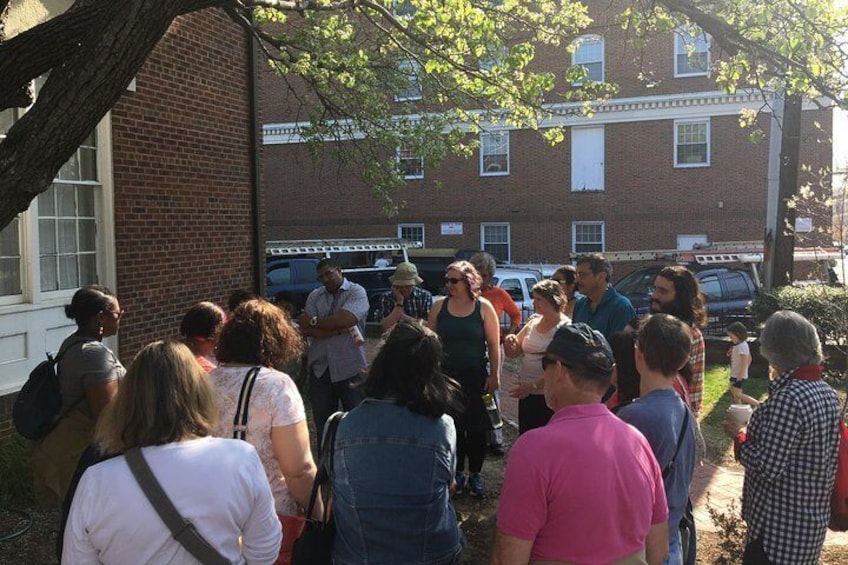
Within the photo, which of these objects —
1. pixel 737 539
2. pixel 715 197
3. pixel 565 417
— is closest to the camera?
pixel 565 417

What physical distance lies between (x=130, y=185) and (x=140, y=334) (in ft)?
5.46

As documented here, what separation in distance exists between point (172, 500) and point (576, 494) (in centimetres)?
122

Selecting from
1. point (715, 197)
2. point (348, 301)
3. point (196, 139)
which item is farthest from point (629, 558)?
point (715, 197)

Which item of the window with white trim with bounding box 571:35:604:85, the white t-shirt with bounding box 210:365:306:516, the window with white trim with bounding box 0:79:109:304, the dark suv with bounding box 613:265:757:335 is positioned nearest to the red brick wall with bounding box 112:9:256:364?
the window with white trim with bounding box 0:79:109:304

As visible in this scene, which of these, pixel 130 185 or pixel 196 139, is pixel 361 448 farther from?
pixel 196 139

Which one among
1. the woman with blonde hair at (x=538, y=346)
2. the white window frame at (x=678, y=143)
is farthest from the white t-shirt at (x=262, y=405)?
the white window frame at (x=678, y=143)

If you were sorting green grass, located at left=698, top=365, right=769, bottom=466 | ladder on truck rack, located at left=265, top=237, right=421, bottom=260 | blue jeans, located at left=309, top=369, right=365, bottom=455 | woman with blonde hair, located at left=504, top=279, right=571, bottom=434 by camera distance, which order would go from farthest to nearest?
ladder on truck rack, located at left=265, top=237, right=421, bottom=260 < green grass, located at left=698, top=365, right=769, bottom=466 < blue jeans, located at left=309, top=369, right=365, bottom=455 < woman with blonde hair, located at left=504, top=279, right=571, bottom=434

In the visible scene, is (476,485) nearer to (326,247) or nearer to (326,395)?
(326,395)

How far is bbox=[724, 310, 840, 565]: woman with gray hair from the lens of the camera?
3.17m

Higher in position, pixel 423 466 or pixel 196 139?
pixel 196 139

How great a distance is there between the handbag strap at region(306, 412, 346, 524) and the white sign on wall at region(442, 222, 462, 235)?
1043 inches

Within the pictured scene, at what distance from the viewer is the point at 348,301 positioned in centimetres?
623

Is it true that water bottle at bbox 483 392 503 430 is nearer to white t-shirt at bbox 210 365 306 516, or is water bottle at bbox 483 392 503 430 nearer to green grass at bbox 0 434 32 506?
white t-shirt at bbox 210 365 306 516

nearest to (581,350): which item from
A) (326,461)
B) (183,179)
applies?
(326,461)
